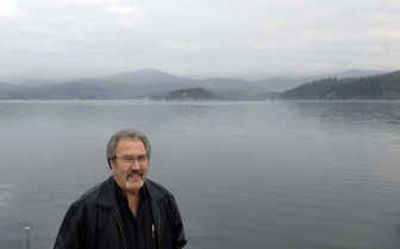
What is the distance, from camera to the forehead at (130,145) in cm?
537

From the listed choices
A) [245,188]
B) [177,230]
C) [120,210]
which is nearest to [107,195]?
[120,210]

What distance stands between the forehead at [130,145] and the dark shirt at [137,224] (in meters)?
0.35

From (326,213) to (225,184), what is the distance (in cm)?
964

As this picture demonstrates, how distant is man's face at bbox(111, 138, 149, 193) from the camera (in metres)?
5.31

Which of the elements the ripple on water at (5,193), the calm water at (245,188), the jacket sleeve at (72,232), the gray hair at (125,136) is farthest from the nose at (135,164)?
the ripple on water at (5,193)

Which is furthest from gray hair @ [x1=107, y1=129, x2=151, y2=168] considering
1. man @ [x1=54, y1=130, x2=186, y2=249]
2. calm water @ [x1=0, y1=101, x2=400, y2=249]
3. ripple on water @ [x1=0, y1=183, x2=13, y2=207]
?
ripple on water @ [x1=0, y1=183, x2=13, y2=207]

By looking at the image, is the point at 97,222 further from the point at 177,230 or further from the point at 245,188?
the point at 245,188

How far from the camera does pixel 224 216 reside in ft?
89.1

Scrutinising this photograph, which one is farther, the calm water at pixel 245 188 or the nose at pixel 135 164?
the calm water at pixel 245 188

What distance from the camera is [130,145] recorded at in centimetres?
538

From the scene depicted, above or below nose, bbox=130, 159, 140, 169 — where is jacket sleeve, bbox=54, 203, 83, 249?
below

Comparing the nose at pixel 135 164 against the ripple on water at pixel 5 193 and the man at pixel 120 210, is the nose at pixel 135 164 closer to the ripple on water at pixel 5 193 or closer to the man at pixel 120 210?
the man at pixel 120 210

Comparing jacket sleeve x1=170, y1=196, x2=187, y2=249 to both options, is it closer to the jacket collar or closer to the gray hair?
the jacket collar

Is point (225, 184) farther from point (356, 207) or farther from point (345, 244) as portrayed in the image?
point (345, 244)
